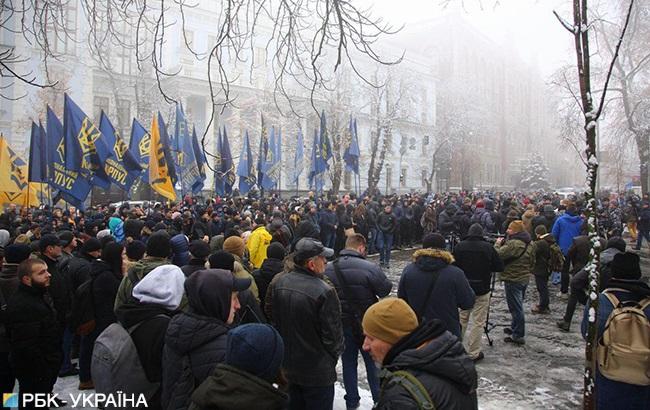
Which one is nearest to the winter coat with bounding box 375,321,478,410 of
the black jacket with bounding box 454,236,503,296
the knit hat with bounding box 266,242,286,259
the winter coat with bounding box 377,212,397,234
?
the knit hat with bounding box 266,242,286,259

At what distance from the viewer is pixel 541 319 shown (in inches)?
317

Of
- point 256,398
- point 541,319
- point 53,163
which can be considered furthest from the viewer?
point 53,163

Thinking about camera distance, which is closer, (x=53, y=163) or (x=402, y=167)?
(x=53, y=163)

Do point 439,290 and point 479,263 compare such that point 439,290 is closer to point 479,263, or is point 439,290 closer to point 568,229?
point 479,263

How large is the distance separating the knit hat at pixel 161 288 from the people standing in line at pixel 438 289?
8.54ft

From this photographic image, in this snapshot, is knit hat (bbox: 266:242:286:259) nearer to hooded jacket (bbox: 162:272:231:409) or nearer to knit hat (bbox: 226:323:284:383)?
hooded jacket (bbox: 162:272:231:409)

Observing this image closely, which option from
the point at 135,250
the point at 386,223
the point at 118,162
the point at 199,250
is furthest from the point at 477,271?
the point at 118,162

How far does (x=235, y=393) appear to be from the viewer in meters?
1.91

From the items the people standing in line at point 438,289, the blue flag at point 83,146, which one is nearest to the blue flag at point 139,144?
the blue flag at point 83,146

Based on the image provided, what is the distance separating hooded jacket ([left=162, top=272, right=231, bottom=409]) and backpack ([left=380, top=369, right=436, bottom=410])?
1.03m

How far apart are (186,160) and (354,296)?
11.4 m

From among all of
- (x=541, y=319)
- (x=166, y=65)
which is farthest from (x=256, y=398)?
(x=166, y=65)

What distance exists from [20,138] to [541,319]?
34.1 metres

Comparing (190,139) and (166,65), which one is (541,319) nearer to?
→ (190,139)
